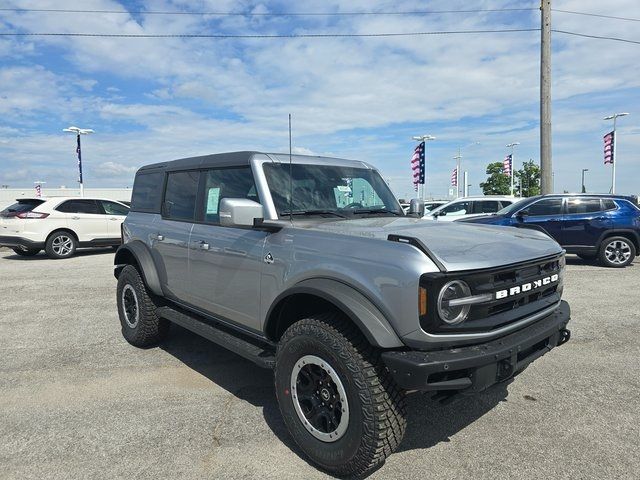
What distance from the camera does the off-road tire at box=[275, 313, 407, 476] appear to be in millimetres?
2537

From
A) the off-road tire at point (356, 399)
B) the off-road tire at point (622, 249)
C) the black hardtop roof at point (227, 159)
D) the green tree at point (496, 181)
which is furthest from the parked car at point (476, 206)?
the green tree at point (496, 181)

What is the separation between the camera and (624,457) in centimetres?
290

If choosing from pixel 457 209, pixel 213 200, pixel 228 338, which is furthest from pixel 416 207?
pixel 457 209

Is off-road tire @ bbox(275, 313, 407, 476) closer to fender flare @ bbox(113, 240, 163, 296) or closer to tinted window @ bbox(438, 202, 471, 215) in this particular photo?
fender flare @ bbox(113, 240, 163, 296)

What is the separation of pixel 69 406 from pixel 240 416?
4.54ft

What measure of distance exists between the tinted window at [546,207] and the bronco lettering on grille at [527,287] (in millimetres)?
8265

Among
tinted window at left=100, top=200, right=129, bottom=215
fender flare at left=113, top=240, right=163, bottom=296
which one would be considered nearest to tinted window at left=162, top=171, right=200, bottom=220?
fender flare at left=113, top=240, right=163, bottom=296

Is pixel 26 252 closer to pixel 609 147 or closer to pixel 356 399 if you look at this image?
pixel 356 399

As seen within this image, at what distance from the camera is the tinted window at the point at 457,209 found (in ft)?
47.1

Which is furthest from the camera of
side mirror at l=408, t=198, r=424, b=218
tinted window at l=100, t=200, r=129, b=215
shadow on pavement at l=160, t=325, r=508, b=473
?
tinted window at l=100, t=200, r=129, b=215

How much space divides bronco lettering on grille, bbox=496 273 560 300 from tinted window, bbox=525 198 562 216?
8.26 m

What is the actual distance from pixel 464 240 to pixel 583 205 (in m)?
9.25

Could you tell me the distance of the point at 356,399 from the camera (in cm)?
257

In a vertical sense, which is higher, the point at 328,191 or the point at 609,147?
the point at 609,147
